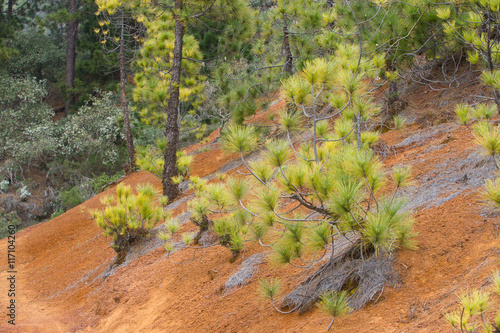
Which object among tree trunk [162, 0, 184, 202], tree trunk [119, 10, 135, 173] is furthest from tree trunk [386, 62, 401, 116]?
tree trunk [119, 10, 135, 173]

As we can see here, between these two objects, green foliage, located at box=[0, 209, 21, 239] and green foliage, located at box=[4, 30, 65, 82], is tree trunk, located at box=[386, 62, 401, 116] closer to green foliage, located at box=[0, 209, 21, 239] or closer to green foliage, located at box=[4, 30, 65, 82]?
green foliage, located at box=[0, 209, 21, 239]

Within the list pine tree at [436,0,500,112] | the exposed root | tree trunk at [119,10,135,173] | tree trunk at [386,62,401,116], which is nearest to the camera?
the exposed root

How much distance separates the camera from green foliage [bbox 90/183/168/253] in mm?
5820

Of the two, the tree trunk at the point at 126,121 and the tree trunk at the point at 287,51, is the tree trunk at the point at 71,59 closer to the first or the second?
the tree trunk at the point at 126,121

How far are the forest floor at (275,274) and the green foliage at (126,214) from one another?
349 mm

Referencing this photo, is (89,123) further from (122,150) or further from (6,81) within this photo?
(6,81)

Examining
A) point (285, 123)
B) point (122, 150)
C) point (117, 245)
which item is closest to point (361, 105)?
point (285, 123)

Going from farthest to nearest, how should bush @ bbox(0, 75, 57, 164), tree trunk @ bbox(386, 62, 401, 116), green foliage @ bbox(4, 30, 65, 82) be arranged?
1. green foliage @ bbox(4, 30, 65, 82)
2. bush @ bbox(0, 75, 57, 164)
3. tree trunk @ bbox(386, 62, 401, 116)

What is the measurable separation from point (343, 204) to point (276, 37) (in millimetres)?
6520

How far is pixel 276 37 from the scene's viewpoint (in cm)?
856

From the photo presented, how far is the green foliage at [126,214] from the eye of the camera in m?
5.82

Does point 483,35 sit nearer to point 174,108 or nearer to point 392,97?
point 392,97

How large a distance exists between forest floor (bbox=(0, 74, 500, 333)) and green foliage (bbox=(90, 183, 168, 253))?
13.8 inches

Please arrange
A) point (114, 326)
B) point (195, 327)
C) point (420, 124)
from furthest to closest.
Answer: point (420, 124) → point (114, 326) → point (195, 327)
